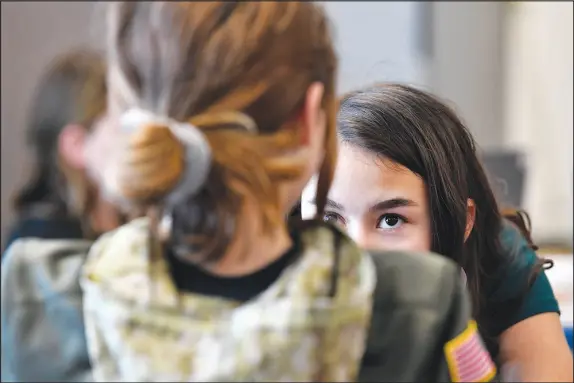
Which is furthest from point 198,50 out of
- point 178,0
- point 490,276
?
point 490,276

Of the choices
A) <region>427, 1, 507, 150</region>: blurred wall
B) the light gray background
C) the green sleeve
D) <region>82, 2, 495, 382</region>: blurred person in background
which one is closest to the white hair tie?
<region>82, 2, 495, 382</region>: blurred person in background

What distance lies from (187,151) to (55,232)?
0.26 feet

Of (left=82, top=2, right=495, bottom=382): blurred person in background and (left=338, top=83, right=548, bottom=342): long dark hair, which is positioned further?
(left=338, top=83, right=548, bottom=342): long dark hair

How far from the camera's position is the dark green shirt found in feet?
1.33

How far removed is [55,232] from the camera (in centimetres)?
29

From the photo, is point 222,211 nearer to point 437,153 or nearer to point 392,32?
point 437,153

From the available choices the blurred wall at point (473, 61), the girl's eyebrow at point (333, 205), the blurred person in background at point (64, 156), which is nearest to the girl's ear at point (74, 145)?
the blurred person in background at point (64, 156)

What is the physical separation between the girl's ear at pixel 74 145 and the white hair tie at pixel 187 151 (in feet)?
0.10

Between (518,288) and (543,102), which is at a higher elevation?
(518,288)

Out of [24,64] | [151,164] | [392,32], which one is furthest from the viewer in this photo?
[392,32]

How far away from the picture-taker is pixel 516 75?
1.24 m

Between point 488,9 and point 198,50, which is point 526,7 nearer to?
point 488,9

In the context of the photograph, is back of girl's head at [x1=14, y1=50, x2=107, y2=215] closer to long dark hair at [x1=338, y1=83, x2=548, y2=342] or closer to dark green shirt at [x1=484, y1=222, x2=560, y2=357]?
long dark hair at [x1=338, y1=83, x2=548, y2=342]

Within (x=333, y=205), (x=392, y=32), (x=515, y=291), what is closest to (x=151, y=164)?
(x=333, y=205)
